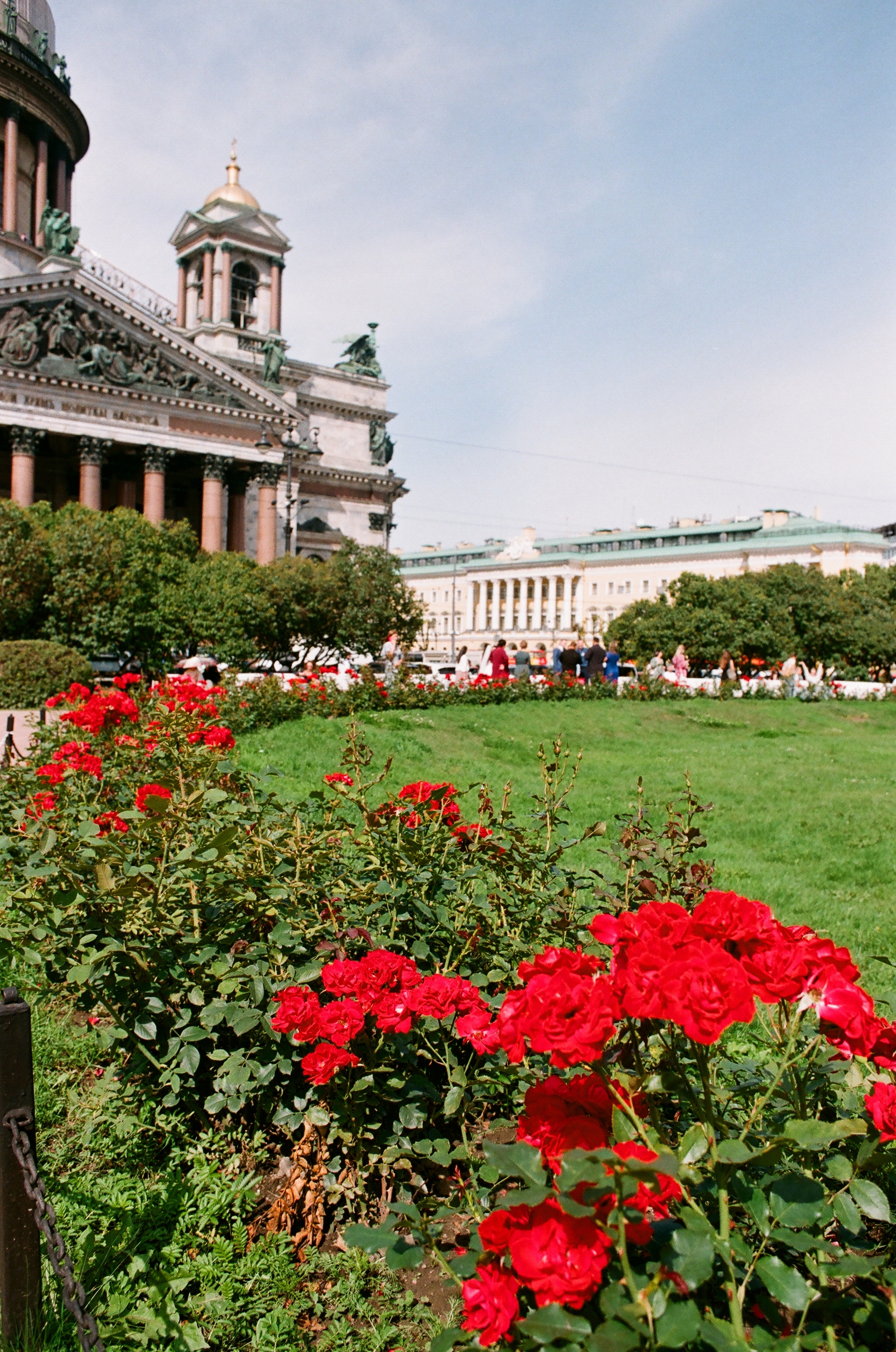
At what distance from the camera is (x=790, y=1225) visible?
5.14 ft

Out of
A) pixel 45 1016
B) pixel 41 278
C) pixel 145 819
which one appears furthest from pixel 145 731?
pixel 41 278

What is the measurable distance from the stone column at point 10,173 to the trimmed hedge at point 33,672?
32833mm

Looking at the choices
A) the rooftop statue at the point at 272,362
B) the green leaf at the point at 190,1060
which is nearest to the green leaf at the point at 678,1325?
the green leaf at the point at 190,1060

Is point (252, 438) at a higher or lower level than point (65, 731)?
higher

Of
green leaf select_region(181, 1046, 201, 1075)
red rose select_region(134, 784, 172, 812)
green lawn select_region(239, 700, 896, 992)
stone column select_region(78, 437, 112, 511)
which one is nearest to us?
green leaf select_region(181, 1046, 201, 1075)

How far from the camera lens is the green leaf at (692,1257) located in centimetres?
138

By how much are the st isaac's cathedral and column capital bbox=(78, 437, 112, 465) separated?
6 cm

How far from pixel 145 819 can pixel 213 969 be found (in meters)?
0.85

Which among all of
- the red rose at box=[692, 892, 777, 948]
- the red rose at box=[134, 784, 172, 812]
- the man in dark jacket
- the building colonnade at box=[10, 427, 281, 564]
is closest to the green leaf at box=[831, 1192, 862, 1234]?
the red rose at box=[692, 892, 777, 948]

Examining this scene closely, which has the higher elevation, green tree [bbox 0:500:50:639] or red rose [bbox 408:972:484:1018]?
green tree [bbox 0:500:50:639]

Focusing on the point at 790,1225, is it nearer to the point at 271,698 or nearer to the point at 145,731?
the point at 145,731

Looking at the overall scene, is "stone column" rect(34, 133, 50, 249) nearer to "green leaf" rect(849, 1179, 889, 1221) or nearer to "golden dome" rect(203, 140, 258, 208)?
"golden dome" rect(203, 140, 258, 208)

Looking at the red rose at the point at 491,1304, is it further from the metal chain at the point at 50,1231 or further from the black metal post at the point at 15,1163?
the black metal post at the point at 15,1163

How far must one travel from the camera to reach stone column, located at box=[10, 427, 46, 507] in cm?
3428
